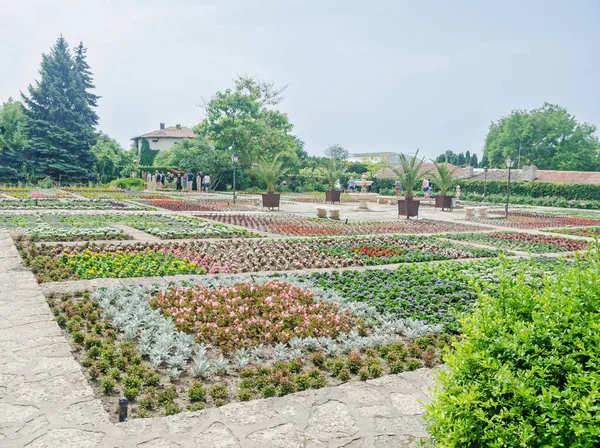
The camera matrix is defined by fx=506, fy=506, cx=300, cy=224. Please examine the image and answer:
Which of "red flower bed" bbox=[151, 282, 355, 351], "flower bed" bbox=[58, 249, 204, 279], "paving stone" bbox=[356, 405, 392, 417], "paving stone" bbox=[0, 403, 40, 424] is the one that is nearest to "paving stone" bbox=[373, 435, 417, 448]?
"paving stone" bbox=[356, 405, 392, 417]

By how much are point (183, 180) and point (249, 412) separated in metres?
35.8

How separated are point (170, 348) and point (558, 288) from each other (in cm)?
295

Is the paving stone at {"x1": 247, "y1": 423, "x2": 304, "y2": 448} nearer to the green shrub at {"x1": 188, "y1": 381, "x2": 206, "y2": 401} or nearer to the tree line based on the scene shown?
the green shrub at {"x1": 188, "y1": 381, "x2": 206, "y2": 401}

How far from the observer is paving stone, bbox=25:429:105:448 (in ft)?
8.74

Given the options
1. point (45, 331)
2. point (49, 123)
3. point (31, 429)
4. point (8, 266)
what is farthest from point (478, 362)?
point (49, 123)

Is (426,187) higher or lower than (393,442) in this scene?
higher

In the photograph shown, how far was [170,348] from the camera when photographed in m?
4.09

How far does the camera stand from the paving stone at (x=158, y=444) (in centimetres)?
267

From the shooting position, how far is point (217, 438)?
2787 mm

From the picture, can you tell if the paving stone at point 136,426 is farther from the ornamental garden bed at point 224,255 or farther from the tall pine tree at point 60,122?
the tall pine tree at point 60,122

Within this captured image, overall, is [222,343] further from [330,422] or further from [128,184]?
[128,184]

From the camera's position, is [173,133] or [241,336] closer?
[241,336]

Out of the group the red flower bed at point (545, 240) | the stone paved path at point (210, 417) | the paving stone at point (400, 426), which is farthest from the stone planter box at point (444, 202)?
the paving stone at point (400, 426)

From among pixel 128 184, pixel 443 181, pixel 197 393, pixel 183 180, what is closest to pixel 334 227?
pixel 443 181
